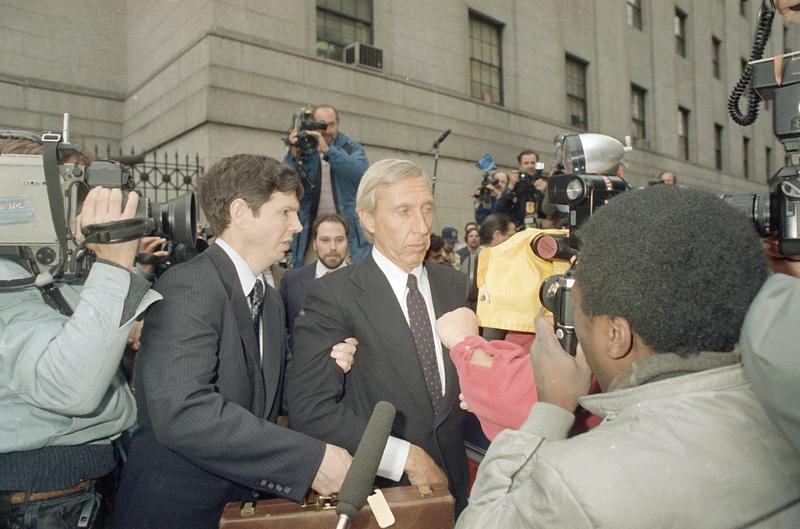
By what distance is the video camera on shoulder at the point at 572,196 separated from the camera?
1.41m

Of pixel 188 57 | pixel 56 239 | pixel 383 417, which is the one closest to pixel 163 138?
pixel 188 57

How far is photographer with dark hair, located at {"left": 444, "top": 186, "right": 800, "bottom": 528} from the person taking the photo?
0.96 m

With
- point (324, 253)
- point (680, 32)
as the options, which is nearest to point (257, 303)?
point (324, 253)

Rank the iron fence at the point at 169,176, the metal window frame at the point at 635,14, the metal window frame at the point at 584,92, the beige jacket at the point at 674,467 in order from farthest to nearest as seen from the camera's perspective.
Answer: the metal window frame at the point at 635,14 < the metal window frame at the point at 584,92 < the iron fence at the point at 169,176 < the beige jacket at the point at 674,467

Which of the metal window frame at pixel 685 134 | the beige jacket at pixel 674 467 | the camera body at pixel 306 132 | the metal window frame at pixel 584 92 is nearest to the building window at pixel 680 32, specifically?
the metal window frame at pixel 685 134

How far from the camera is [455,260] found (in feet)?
33.5

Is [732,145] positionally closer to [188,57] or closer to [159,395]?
[188,57]

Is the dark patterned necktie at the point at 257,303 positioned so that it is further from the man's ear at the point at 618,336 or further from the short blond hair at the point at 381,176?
the man's ear at the point at 618,336

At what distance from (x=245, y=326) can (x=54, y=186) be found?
762mm

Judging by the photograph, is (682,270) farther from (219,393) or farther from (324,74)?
(324,74)

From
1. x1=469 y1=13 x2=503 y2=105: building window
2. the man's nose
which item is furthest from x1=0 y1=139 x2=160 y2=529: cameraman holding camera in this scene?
x1=469 y1=13 x2=503 y2=105: building window

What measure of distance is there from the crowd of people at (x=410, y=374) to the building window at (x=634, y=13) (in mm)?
20019

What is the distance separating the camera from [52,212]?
178cm

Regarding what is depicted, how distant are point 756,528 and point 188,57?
10.4m
